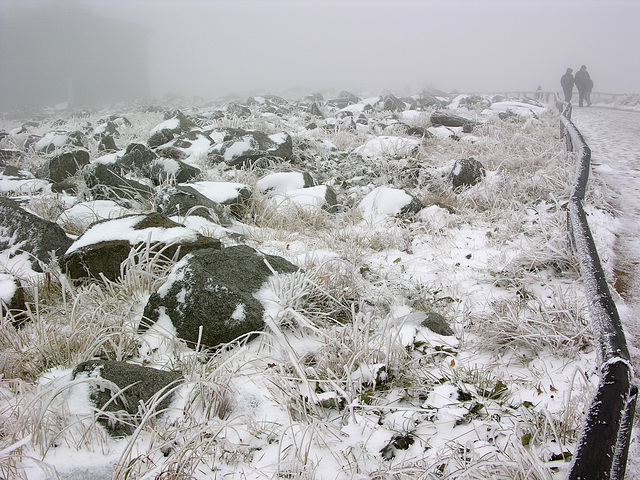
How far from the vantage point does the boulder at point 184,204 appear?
365cm

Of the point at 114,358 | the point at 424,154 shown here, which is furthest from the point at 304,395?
the point at 424,154

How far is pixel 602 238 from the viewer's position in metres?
3.42

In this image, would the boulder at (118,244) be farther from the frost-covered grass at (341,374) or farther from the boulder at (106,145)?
the boulder at (106,145)

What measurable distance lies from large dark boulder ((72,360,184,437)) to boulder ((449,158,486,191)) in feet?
14.9

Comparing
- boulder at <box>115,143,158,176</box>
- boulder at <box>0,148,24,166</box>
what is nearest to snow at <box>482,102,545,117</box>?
boulder at <box>115,143,158,176</box>

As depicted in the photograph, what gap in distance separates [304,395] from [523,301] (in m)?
1.72

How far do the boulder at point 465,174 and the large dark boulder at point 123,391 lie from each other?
454 centimetres

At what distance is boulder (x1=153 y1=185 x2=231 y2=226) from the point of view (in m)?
3.65

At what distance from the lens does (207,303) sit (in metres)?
2.13

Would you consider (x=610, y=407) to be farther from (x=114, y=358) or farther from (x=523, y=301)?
(x=114, y=358)

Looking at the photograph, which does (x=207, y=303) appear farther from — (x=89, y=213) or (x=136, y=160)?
(x=136, y=160)

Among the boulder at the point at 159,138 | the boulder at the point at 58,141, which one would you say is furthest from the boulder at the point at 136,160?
the boulder at the point at 58,141

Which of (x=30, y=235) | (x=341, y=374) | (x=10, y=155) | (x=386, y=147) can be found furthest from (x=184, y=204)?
(x=10, y=155)

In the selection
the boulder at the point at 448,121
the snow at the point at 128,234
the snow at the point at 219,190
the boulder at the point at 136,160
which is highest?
the boulder at the point at 448,121
